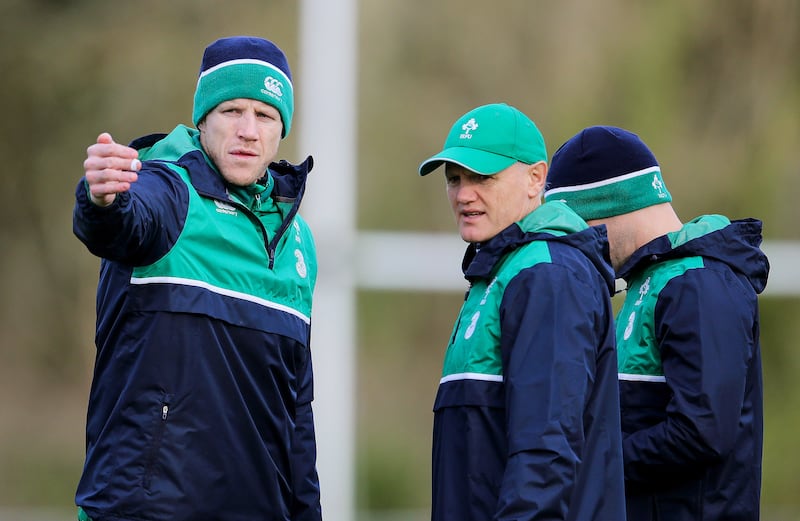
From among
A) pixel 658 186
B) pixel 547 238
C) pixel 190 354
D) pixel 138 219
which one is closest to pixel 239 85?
pixel 138 219

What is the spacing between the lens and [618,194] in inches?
136

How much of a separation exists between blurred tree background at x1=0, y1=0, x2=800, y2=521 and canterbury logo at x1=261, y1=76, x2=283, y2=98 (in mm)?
Answer: 2709

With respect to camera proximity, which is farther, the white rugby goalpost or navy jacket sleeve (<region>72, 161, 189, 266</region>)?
the white rugby goalpost

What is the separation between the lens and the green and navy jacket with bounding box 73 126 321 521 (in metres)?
2.77

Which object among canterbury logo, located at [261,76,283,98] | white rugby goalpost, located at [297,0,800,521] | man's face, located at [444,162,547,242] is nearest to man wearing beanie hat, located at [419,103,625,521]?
man's face, located at [444,162,547,242]

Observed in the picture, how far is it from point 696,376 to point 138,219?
1.49 metres

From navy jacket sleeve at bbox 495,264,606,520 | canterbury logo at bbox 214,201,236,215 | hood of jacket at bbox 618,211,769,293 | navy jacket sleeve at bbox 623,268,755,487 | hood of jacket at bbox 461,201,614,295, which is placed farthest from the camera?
hood of jacket at bbox 618,211,769,293

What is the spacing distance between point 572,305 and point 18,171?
395 centimetres

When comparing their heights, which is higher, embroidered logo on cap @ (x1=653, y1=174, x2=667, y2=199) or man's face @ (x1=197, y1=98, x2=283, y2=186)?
man's face @ (x1=197, y1=98, x2=283, y2=186)

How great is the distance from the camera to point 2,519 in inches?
218

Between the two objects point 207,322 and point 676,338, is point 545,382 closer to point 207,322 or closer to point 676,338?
point 676,338

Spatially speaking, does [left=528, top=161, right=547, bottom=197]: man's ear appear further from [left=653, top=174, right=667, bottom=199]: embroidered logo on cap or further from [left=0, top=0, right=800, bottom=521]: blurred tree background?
[left=0, top=0, right=800, bottom=521]: blurred tree background

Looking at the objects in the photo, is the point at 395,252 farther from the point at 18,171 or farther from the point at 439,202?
the point at 18,171

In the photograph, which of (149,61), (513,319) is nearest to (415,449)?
(149,61)
